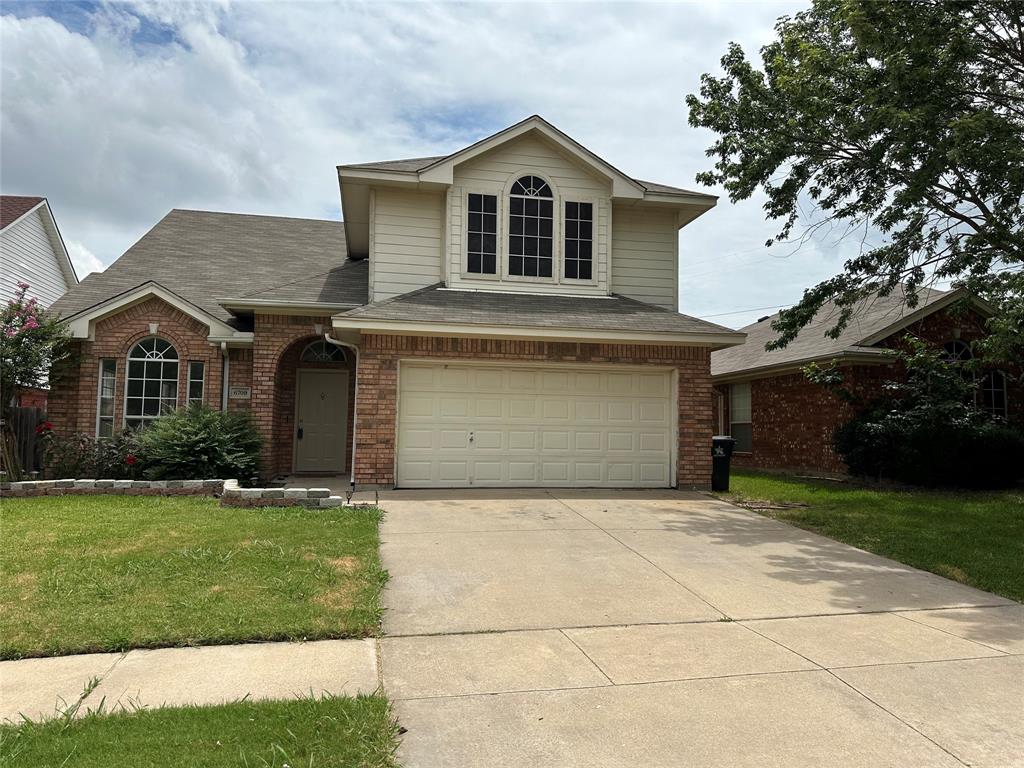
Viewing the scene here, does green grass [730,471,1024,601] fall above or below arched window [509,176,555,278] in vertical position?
below

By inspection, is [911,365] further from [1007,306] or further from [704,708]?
[704,708]

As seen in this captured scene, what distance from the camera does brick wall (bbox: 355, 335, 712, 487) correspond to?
1150 cm

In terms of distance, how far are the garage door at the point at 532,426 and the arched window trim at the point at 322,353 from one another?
11.6 feet

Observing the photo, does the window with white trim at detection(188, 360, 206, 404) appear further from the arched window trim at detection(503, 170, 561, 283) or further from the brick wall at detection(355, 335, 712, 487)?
the arched window trim at detection(503, 170, 561, 283)

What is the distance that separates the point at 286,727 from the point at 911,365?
45.7ft

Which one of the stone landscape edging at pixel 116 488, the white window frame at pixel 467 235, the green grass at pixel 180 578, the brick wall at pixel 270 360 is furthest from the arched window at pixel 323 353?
the green grass at pixel 180 578

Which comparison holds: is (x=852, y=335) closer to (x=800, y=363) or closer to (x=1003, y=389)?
(x=800, y=363)

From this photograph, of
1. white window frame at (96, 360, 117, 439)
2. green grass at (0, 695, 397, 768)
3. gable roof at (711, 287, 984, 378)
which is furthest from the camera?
gable roof at (711, 287, 984, 378)

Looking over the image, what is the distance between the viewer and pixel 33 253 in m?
23.4

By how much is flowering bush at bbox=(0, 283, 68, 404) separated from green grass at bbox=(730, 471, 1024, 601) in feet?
40.2

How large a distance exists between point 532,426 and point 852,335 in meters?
8.70

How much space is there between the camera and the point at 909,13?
10.1 m

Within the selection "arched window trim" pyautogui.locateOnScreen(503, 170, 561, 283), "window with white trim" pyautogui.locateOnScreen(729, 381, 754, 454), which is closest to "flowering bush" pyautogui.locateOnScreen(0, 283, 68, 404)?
"arched window trim" pyautogui.locateOnScreen(503, 170, 561, 283)

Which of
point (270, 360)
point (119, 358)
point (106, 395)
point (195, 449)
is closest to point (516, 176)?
point (270, 360)
